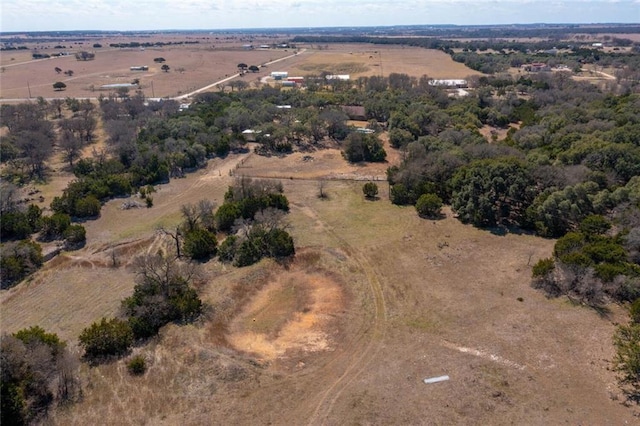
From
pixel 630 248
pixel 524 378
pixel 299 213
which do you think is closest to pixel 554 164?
pixel 630 248

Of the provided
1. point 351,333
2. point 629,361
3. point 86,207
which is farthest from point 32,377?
point 629,361

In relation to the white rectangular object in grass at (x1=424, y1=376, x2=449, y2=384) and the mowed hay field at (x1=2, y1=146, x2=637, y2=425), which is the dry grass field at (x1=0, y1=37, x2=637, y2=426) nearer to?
the mowed hay field at (x1=2, y1=146, x2=637, y2=425)

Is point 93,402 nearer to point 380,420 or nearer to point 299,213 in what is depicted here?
point 380,420

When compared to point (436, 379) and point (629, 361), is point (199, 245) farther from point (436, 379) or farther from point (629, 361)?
point (629, 361)

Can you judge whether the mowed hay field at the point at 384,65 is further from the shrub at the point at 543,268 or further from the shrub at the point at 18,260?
the shrub at the point at 18,260

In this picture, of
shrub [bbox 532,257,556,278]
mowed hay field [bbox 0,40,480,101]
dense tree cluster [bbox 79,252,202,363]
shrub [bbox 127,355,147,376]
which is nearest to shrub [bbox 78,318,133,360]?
A: dense tree cluster [bbox 79,252,202,363]

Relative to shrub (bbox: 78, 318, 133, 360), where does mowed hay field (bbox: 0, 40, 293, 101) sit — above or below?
above

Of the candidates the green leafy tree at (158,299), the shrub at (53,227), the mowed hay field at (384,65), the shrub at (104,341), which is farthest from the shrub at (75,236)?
the mowed hay field at (384,65)
